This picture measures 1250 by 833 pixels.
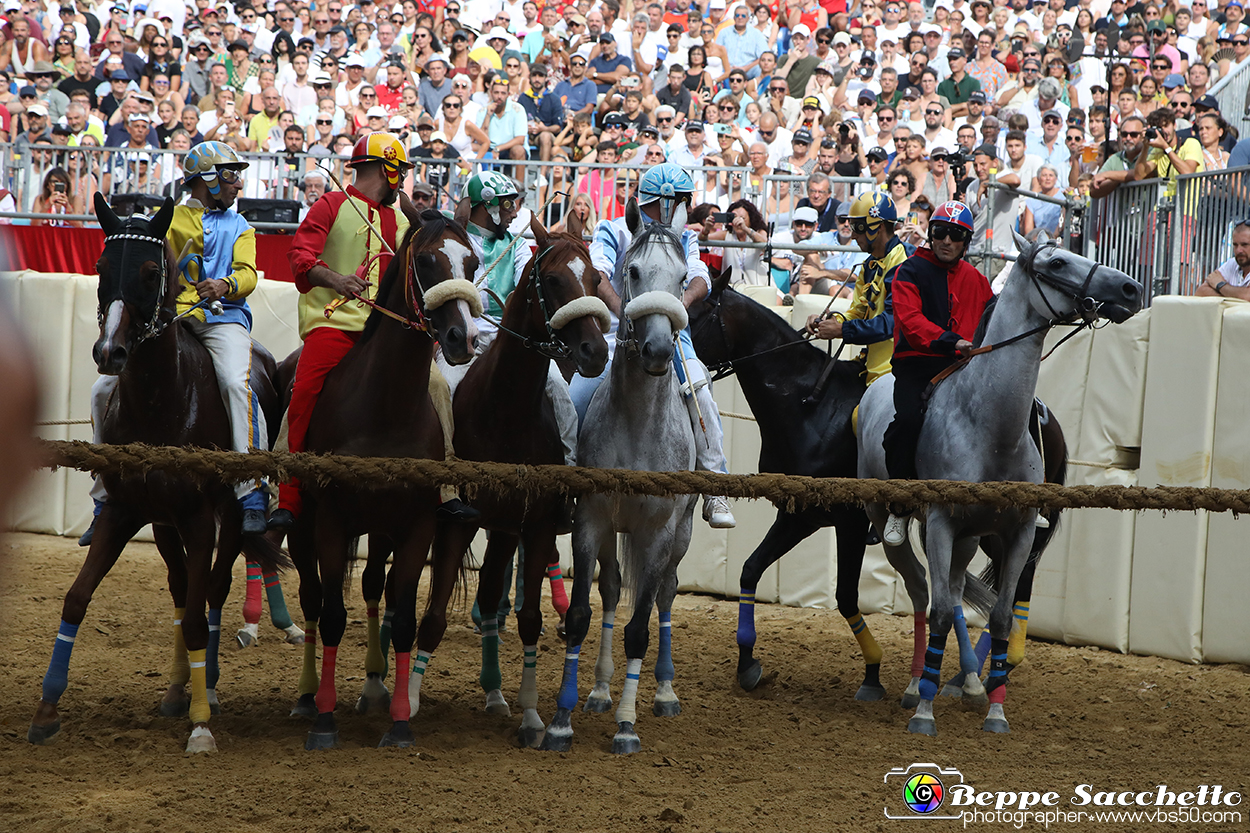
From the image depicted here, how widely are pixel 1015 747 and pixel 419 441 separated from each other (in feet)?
11.6

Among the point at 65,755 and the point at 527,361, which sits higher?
the point at 527,361

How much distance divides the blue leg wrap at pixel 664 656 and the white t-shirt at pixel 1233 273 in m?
5.29

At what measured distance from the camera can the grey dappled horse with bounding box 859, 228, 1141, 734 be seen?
6613 millimetres

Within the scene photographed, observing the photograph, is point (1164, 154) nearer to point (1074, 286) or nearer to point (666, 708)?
point (1074, 286)

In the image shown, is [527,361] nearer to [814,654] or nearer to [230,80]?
[814,654]

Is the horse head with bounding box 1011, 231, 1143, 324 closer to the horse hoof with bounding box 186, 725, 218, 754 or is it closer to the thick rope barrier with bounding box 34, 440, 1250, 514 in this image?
the thick rope barrier with bounding box 34, 440, 1250, 514

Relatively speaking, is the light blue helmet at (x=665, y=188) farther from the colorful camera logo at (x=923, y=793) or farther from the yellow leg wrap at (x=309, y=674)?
the colorful camera logo at (x=923, y=793)

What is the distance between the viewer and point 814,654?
8.90 metres

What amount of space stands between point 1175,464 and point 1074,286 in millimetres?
2667

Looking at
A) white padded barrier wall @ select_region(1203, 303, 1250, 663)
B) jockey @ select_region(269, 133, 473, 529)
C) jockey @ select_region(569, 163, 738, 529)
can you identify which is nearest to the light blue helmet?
jockey @ select_region(569, 163, 738, 529)

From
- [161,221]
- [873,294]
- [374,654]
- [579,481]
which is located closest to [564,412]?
[579,481]

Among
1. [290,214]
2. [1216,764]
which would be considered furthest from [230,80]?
[1216,764]

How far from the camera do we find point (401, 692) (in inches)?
233

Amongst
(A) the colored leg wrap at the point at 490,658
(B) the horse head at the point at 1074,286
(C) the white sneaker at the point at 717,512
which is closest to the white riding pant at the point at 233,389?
(A) the colored leg wrap at the point at 490,658
